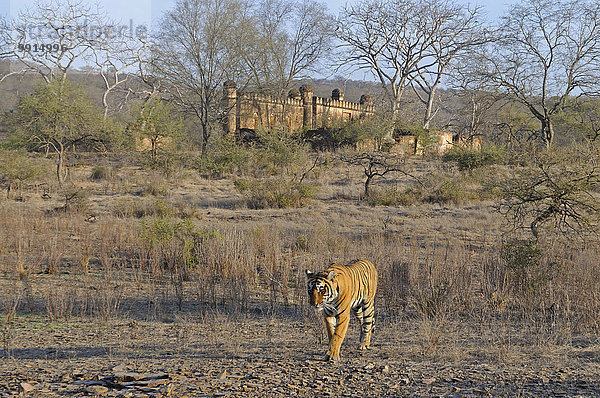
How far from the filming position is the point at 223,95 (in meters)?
35.9

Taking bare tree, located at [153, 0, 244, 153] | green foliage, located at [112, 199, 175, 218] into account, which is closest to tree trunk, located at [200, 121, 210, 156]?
bare tree, located at [153, 0, 244, 153]

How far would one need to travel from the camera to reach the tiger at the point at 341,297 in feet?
14.3

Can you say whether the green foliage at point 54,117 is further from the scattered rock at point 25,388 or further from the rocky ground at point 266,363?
the scattered rock at point 25,388

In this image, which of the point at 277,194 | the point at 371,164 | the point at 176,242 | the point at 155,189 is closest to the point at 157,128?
the point at 155,189

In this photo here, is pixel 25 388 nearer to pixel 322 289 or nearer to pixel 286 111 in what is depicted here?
pixel 322 289

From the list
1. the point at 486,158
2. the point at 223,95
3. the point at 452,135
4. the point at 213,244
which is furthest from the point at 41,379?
the point at 452,135

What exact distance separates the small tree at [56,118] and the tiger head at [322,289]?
65.9ft

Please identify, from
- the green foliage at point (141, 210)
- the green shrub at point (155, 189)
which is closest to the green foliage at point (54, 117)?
the green shrub at point (155, 189)

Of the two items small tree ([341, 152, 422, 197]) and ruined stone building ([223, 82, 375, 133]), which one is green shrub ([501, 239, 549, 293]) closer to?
small tree ([341, 152, 422, 197])

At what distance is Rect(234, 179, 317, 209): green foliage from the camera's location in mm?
17875

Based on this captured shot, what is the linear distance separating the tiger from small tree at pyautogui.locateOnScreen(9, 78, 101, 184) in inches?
776

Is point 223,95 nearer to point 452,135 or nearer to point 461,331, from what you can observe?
point 452,135

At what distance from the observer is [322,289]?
433cm

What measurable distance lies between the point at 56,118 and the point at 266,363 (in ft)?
68.0
